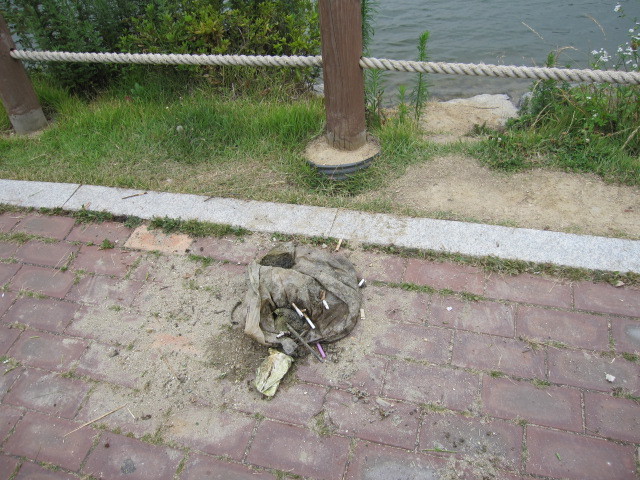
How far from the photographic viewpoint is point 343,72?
3.51 metres

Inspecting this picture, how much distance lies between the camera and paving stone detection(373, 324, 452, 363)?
8.51 ft

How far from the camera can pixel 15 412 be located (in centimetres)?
254

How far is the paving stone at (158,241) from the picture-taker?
11.0ft

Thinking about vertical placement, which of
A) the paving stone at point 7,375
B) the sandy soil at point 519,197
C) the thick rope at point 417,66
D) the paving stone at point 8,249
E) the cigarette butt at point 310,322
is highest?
the thick rope at point 417,66

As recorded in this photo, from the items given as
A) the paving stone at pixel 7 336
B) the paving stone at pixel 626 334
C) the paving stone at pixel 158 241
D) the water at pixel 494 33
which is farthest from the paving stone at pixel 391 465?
the water at pixel 494 33

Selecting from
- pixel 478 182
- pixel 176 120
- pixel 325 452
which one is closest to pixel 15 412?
pixel 325 452

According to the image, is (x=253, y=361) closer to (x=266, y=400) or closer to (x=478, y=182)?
(x=266, y=400)

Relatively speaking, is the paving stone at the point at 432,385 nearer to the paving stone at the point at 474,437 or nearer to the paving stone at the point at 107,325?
the paving stone at the point at 474,437

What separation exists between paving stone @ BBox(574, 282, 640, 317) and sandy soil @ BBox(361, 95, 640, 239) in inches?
17.5

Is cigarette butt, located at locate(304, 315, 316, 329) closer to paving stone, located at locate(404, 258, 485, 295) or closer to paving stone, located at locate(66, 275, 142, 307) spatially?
paving stone, located at locate(404, 258, 485, 295)

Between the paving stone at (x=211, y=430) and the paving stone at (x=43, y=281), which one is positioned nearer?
the paving stone at (x=211, y=430)

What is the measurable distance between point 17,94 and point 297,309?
3.51 metres

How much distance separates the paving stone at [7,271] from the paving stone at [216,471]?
5.94 feet

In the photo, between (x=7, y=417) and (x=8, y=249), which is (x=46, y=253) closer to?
(x=8, y=249)
